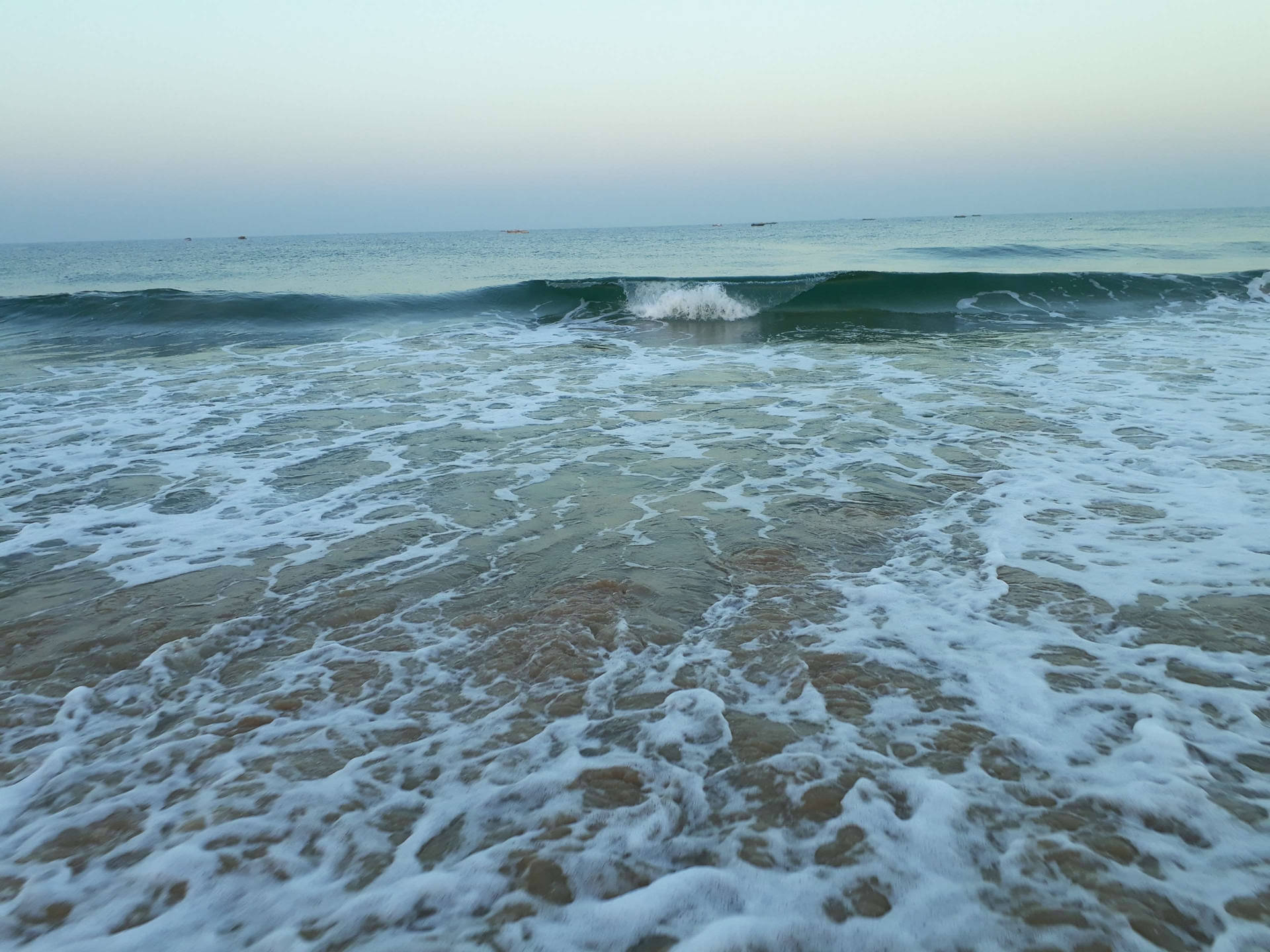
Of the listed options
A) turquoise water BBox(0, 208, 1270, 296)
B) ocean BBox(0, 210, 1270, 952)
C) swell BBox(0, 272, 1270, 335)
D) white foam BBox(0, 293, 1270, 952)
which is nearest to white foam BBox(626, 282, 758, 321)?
swell BBox(0, 272, 1270, 335)

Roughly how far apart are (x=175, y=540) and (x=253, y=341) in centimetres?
1055

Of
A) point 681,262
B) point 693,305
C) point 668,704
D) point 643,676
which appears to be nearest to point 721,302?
point 693,305

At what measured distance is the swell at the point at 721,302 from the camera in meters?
16.1

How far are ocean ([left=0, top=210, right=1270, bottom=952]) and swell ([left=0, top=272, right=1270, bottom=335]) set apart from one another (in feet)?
28.7

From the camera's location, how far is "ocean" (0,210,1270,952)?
197cm

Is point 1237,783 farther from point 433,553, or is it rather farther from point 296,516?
point 296,516

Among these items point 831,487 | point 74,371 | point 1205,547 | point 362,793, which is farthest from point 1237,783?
point 74,371

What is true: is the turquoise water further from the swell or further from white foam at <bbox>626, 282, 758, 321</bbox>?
white foam at <bbox>626, 282, 758, 321</bbox>

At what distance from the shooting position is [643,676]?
3014mm

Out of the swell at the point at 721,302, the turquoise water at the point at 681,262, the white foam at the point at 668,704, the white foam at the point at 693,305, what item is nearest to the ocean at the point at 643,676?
the white foam at the point at 668,704

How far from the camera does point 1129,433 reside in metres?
6.38

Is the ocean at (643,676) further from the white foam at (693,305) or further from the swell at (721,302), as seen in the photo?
the white foam at (693,305)

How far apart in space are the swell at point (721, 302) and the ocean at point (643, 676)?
874cm

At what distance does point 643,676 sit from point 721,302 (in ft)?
48.9
